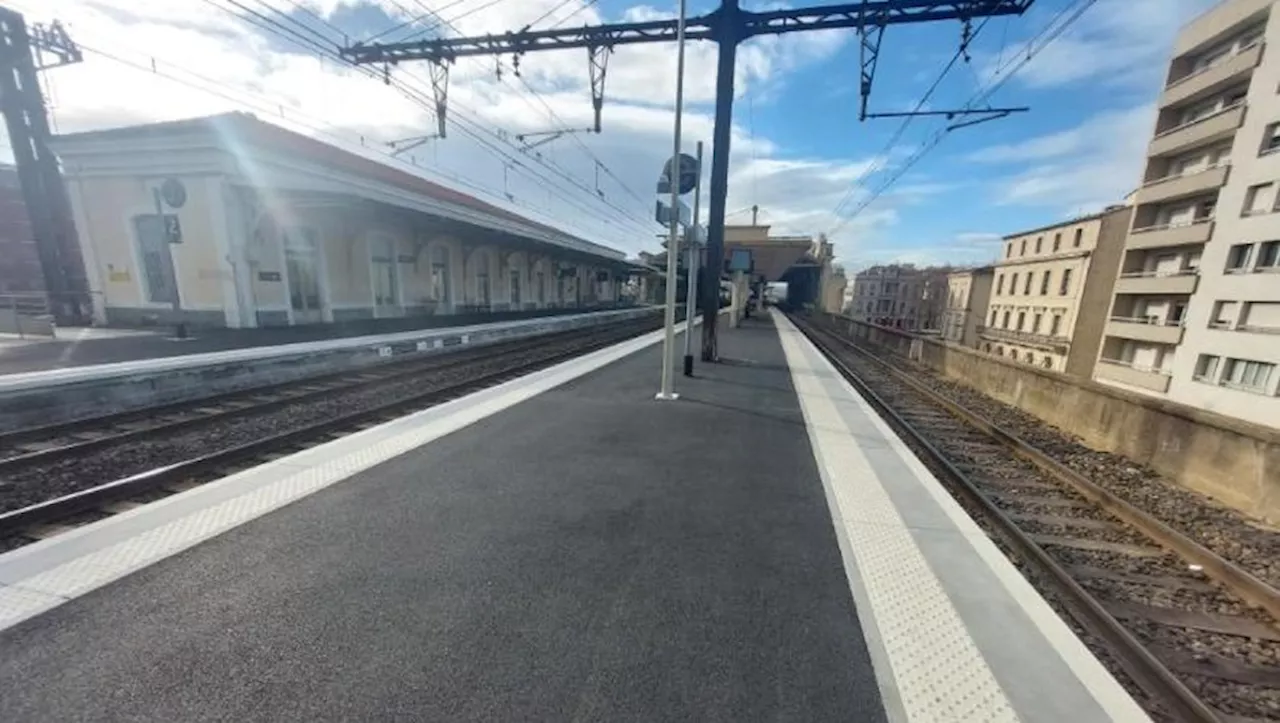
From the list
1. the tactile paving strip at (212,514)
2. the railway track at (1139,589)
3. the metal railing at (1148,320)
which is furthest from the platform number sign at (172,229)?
the metal railing at (1148,320)

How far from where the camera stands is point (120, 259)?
15875 millimetres

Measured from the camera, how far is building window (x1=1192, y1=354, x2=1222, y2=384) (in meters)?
21.4

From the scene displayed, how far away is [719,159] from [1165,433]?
10.0 meters

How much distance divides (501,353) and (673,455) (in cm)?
1068

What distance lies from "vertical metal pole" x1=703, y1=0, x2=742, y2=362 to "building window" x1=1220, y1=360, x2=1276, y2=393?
23751mm

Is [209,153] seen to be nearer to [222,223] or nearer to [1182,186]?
[222,223]

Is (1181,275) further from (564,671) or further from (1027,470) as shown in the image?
(564,671)

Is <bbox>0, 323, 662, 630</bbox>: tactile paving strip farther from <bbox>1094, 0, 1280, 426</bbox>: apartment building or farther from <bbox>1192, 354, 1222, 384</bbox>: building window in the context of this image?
<bbox>1192, 354, 1222, 384</bbox>: building window

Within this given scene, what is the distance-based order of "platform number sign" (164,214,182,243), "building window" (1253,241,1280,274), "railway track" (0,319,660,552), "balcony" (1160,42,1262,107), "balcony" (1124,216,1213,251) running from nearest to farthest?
"railway track" (0,319,660,552) → "platform number sign" (164,214,182,243) → "building window" (1253,241,1280,274) → "balcony" (1160,42,1262,107) → "balcony" (1124,216,1213,251)

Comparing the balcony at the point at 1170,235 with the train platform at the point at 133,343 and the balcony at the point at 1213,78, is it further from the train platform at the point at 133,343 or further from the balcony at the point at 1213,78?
the train platform at the point at 133,343

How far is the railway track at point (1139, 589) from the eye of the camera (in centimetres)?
258

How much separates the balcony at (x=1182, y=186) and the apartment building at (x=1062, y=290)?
577 cm

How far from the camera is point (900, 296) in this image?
94.2 meters

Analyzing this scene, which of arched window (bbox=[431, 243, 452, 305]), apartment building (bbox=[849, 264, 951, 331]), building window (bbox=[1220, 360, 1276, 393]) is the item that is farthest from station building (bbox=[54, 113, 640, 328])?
apartment building (bbox=[849, 264, 951, 331])
